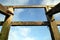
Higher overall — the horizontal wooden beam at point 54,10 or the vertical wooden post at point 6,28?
the horizontal wooden beam at point 54,10

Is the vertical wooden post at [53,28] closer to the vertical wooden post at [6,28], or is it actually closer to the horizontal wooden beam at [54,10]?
the horizontal wooden beam at [54,10]

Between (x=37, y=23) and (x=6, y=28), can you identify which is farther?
(x=37, y=23)

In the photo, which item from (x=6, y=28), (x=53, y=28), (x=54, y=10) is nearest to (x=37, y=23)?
(x=53, y=28)

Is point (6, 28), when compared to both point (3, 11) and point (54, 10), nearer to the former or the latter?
point (3, 11)

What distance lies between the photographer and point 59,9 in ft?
9.59

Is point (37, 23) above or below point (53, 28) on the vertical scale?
above

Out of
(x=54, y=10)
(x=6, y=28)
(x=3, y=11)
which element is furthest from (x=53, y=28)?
(x=3, y=11)

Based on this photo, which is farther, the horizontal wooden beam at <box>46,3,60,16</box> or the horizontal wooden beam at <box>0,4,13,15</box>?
the horizontal wooden beam at <box>0,4,13,15</box>

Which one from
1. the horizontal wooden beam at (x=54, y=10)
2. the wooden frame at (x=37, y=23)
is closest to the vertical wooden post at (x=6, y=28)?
the wooden frame at (x=37, y=23)

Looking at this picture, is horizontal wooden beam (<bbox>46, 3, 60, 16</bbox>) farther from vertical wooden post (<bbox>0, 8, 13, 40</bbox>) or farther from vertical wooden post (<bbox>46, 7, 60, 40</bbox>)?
vertical wooden post (<bbox>0, 8, 13, 40</bbox>)

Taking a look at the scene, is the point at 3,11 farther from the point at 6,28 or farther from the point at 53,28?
the point at 53,28

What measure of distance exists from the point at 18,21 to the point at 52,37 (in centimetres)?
96

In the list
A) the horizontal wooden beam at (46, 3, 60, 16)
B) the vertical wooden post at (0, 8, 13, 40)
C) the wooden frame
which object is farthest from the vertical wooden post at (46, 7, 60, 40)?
the vertical wooden post at (0, 8, 13, 40)

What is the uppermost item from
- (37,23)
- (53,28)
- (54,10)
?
(54,10)
